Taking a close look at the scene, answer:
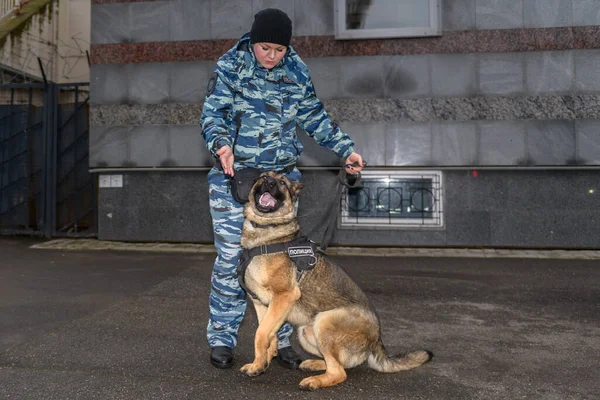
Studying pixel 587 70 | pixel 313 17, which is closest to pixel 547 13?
pixel 587 70

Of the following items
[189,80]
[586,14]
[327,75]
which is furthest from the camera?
[189,80]

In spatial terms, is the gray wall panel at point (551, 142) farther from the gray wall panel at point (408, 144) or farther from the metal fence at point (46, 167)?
the metal fence at point (46, 167)

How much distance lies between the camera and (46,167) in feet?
33.8

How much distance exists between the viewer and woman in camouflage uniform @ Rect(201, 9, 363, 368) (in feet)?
11.0

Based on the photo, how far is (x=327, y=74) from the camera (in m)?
9.16

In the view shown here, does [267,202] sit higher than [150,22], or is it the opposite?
[150,22]

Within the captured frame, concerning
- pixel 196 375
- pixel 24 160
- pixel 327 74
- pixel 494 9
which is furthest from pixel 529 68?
pixel 24 160

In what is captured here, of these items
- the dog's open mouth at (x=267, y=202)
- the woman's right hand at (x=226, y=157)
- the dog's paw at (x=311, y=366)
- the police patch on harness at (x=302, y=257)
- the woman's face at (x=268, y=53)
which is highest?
the woman's face at (x=268, y=53)

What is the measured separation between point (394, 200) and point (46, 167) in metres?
7.67

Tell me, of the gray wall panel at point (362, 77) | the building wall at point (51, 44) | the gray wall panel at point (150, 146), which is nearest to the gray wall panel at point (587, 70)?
the gray wall panel at point (362, 77)

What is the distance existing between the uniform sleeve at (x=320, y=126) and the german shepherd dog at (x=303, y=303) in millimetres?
679

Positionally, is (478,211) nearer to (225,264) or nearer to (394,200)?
(394,200)

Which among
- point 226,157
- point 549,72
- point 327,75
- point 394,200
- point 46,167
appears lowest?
point 394,200

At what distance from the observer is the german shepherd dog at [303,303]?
3006mm
